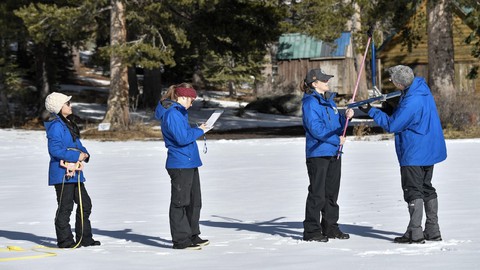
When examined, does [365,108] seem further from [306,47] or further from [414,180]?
[306,47]

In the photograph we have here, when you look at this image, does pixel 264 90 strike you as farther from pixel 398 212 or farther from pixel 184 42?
pixel 398 212

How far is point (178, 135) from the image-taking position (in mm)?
9148

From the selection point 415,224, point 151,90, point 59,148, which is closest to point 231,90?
point 151,90

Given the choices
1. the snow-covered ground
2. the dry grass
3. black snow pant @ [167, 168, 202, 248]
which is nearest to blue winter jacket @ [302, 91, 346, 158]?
the snow-covered ground

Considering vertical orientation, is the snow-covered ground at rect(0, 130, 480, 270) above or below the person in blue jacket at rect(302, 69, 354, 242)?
below

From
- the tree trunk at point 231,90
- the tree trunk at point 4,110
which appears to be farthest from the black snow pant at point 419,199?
the tree trunk at point 231,90

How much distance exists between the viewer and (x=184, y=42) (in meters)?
29.9

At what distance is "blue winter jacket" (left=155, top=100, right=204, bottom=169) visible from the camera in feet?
30.0

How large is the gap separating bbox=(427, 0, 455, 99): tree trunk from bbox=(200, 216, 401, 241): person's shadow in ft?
55.6

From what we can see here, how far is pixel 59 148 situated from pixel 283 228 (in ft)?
8.33

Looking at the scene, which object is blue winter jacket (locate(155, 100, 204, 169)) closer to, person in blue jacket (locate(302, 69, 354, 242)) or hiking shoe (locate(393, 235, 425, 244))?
person in blue jacket (locate(302, 69, 354, 242))

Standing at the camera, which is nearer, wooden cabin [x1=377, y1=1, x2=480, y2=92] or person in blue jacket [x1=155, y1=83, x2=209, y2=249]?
person in blue jacket [x1=155, y1=83, x2=209, y2=249]

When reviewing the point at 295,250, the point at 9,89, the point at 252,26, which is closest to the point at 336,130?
the point at 295,250

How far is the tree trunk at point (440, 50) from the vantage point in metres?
27.4
